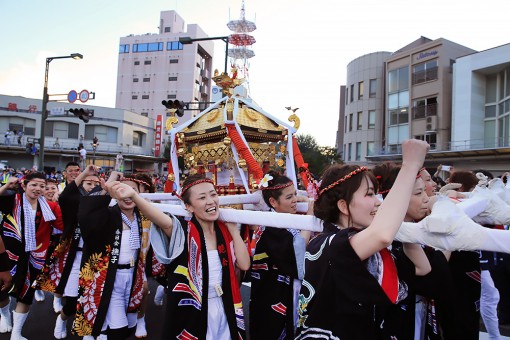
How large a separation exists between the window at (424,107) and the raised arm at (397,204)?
93.1ft

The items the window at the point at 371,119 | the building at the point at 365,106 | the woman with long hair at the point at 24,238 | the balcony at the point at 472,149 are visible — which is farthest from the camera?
the window at the point at 371,119

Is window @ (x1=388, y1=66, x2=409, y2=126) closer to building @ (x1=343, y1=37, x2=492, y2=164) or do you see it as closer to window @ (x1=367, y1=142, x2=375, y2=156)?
building @ (x1=343, y1=37, x2=492, y2=164)

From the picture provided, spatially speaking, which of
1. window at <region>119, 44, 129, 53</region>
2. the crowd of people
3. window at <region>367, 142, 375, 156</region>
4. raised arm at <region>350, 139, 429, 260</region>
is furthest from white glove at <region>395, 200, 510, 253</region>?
window at <region>119, 44, 129, 53</region>

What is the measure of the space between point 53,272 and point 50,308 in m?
1.05

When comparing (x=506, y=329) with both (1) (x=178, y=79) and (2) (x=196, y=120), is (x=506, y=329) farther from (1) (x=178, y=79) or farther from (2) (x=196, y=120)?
(1) (x=178, y=79)

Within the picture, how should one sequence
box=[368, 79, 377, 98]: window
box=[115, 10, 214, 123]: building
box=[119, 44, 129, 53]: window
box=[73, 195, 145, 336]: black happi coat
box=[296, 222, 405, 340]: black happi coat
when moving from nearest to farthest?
box=[296, 222, 405, 340]: black happi coat
box=[73, 195, 145, 336]: black happi coat
box=[368, 79, 377, 98]: window
box=[115, 10, 214, 123]: building
box=[119, 44, 129, 53]: window

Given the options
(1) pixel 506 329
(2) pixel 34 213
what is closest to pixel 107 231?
(2) pixel 34 213

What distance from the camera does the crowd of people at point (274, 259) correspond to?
1.44 meters

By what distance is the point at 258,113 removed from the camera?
805 cm

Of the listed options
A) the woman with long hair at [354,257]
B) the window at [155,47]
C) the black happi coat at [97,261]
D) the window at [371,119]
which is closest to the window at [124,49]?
the window at [155,47]

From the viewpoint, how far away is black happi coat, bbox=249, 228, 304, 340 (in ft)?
7.89

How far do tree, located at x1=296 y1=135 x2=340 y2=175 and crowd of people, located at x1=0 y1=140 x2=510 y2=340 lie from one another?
86.9 ft

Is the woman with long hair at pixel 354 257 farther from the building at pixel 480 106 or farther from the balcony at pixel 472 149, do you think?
the building at pixel 480 106

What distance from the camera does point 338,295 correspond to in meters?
1.50
